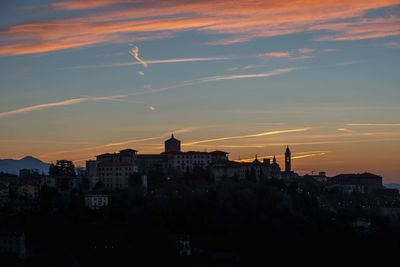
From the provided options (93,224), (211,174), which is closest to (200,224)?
(93,224)

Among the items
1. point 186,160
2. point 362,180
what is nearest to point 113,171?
point 186,160

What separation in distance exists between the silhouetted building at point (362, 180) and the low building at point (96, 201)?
126ft

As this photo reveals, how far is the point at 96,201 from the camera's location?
4506cm

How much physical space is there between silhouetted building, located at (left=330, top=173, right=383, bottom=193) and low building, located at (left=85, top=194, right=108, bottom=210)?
126 feet

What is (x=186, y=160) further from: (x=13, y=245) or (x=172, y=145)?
(x=13, y=245)

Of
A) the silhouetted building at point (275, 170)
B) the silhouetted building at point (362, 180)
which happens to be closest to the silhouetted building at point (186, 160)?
the silhouetted building at point (275, 170)

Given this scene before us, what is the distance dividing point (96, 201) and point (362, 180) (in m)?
42.1

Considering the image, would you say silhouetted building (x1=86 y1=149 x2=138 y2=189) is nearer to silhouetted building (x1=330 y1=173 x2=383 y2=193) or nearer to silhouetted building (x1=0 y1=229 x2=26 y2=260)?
silhouetted building (x1=0 y1=229 x2=26 y2=260)

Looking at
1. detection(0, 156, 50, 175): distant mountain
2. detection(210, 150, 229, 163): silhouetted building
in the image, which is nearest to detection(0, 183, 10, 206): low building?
detection(210, 150, 229, 163): silhouetted building

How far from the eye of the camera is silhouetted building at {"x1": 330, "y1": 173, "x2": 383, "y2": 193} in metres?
80.2

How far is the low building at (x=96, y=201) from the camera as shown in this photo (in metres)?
43.8

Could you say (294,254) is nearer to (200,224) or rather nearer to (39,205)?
(200,224)

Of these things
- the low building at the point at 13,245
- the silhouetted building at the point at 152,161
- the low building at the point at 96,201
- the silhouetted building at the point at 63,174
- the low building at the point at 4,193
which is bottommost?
the low building at the point at 13,245

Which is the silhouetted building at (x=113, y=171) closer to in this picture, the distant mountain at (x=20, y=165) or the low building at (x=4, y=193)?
the low building at (x=4, y=193)
